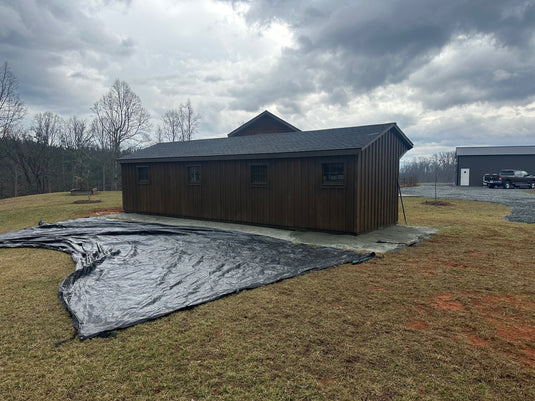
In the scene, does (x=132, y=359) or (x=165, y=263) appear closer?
(x=132, y=359)

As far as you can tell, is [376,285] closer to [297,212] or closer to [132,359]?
[132,359]

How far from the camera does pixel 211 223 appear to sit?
1039cm

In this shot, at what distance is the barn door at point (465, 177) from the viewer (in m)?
32.5

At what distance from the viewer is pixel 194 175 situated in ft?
37.3

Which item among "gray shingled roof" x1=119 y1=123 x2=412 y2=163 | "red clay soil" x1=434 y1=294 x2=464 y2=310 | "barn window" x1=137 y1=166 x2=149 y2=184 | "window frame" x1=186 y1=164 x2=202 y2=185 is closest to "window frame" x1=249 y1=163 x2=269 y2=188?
"gray shingled roof" x1=119 y1=123 x2=412 y2=163

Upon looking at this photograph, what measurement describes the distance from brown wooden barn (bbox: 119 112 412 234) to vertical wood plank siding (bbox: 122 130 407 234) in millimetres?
27

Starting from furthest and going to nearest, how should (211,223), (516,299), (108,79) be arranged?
(108,79) → (211,223) → (516,299)

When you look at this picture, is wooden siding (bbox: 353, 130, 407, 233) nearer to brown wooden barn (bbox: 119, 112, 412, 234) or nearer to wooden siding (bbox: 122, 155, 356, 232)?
brown wooden barn (bbox: 119, 112, 412, 234)

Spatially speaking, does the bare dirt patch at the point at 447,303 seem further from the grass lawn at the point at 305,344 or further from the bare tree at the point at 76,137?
the bare tree at the point at 76,137

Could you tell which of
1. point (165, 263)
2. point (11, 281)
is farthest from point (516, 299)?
point (11, 281)

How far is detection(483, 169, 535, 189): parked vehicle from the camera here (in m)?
26.3

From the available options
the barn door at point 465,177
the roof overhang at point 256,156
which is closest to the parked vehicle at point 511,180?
the barn door at point 465,177

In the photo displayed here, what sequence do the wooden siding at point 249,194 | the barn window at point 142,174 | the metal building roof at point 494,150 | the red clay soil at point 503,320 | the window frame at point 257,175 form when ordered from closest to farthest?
the red clay soil at point 503,320 → the wooden siding at point 249,194 → the window frame at point 257,175 → the barn window at point 142,174 → the metal building roof at point 494,150

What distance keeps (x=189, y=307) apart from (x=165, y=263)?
77.5 inches
